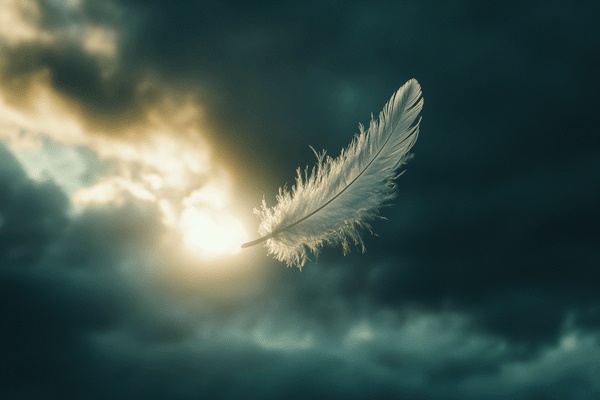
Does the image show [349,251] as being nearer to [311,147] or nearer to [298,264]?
[298,264]

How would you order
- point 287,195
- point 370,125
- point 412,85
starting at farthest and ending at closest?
1. point 287,195
2. point 370,125
3. point 412,85

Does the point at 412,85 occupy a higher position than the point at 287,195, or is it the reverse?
the point at 412,85

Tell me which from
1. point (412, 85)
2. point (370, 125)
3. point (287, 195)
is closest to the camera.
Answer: point (412, 85)

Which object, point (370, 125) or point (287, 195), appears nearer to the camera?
point (370, 125)

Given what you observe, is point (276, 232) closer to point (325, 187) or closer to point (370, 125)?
point (325, 187)

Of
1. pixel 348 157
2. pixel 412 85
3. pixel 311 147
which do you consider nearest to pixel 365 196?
pixel 348 157

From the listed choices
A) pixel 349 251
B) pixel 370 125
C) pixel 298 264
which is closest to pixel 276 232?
pixel 298 264

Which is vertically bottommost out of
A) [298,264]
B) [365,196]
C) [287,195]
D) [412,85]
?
[298,264]
